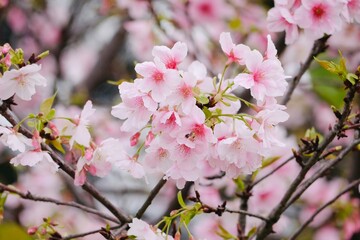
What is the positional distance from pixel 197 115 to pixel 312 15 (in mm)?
466

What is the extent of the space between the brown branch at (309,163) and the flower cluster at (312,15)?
0.25 metres

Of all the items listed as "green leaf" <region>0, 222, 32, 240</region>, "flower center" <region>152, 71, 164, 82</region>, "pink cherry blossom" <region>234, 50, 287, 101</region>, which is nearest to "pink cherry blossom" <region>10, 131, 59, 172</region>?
"flower center" <region>152, 71, 164, 82</region>

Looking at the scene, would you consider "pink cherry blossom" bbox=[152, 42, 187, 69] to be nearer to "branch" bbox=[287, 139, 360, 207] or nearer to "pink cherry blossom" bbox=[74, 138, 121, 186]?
"pink cherry blossom" bbox=[74, 138, 121, 186]

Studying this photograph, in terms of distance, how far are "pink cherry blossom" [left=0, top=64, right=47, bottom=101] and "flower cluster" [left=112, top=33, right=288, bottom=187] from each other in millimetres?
168

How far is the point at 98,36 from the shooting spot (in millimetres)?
4824

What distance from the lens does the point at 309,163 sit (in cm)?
133

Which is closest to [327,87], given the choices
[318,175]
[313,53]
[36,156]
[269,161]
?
[313,53]

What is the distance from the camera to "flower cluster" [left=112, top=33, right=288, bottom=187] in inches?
44.2

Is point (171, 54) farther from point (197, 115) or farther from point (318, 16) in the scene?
point (318, 16)

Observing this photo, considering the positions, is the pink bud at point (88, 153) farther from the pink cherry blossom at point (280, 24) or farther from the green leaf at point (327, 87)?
the green leaf at point (327, 87)

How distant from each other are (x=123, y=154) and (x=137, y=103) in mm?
168

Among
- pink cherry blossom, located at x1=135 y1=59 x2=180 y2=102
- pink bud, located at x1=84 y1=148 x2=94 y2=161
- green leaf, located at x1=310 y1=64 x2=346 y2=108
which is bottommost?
green leaf, located at x1=310 y1=64 x2=346 y2=108

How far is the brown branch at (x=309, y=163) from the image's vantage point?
1224 mm

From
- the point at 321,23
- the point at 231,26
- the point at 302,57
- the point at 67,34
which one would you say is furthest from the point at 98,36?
the point at 321,23
